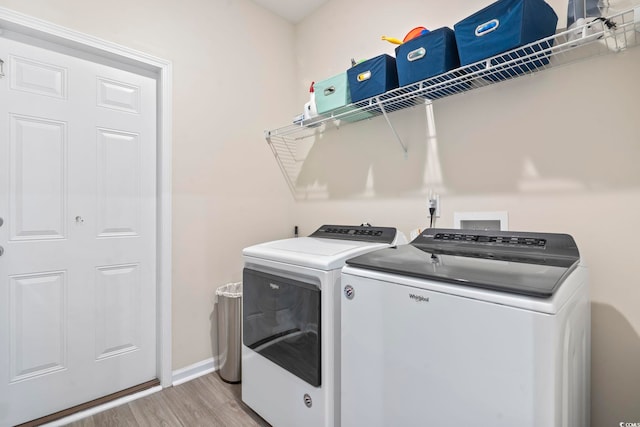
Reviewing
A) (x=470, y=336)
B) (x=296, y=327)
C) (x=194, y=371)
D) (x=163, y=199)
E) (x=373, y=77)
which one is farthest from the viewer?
(x=194, y=371)

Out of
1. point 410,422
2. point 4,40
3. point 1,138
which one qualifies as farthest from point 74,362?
point 410,422

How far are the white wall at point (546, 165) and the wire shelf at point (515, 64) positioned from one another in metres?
0.05

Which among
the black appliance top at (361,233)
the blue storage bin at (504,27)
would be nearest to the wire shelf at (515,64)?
the blue storage bin at (504,27)

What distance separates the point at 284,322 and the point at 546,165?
1384 mm

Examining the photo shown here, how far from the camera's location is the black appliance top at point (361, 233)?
1.71 metres

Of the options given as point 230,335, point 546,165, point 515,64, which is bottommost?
point 230,335

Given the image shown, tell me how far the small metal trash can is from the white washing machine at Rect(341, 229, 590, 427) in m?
1.06

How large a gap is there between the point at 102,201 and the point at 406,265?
5.80ft

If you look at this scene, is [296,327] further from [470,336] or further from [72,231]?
[72,231]

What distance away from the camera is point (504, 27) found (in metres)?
1.18

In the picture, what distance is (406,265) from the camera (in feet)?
3.64

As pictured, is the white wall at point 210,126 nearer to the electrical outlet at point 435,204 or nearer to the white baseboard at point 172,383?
the white baseboard at point 172,383

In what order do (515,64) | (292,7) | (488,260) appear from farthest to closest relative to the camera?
(292,7) < (515,64) < (488,260)

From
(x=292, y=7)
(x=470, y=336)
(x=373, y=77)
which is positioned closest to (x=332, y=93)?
(x=373, y=77)
